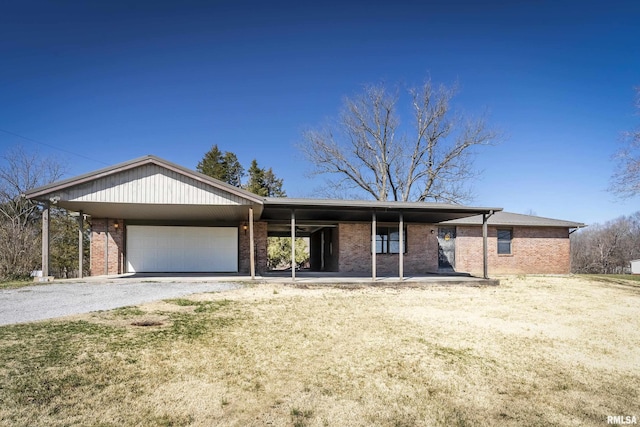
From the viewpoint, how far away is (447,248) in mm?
18734

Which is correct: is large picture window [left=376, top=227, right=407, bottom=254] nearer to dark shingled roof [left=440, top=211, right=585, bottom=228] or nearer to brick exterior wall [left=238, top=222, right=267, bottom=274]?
dark shingled roof [left=440, top=211, right=585, bottom=228]

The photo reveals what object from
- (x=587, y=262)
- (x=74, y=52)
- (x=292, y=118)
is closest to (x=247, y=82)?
(x=74, y=52)

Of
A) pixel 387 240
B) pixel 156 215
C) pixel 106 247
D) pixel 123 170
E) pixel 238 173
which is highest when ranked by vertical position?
pixel 238 173

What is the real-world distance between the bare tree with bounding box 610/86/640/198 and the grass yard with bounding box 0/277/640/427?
35.1 feet

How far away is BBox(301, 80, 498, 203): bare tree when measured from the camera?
88.9 ft

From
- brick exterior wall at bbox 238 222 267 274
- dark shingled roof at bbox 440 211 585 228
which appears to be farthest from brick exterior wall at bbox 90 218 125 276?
dark shingled roof at bbox 440 211 585 228

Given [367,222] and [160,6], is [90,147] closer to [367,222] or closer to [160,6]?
[160,6]

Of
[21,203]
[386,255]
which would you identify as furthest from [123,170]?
[21,203]

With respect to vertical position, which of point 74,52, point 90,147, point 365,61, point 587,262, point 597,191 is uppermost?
point 365,61

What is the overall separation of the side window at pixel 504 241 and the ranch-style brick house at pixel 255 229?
0.05m

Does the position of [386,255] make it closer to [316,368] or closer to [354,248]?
[354,248]

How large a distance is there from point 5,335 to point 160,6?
36.8 ft

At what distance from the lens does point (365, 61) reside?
2033cm

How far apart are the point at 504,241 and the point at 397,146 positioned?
1165cm
